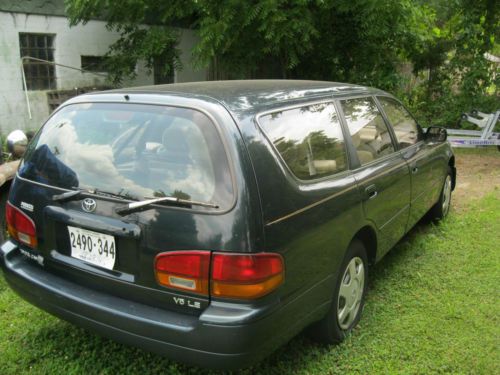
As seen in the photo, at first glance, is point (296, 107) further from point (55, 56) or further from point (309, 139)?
point (55, 56)

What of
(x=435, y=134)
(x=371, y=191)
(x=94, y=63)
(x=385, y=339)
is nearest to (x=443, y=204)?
(x=435, y=134)

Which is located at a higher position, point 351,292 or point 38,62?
point 38,62


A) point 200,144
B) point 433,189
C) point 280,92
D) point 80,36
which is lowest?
point 433,189

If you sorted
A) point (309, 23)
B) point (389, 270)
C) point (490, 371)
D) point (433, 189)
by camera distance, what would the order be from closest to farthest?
1. point (490, 371)
2. point (389, 270)
3. point (433, 189)
4. point (309, 23)

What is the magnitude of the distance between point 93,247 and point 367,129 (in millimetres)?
2159

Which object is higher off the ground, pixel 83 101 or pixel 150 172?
pixel 83 101

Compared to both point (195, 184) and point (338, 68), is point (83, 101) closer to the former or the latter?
point (195, 184)

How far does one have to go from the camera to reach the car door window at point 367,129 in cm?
347

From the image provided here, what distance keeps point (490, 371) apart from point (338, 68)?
9.28 meters

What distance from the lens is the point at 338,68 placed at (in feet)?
37.2

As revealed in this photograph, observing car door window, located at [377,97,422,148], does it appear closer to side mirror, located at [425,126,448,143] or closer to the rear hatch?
side mirror, located at [425,126,448,143]

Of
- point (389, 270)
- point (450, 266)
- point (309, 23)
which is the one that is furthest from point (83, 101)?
point (309, 23)

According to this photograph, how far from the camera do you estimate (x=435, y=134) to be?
4.93 metres

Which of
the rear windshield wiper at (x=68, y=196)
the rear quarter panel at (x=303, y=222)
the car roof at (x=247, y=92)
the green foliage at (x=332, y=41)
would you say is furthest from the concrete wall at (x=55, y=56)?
the rear quarter panel at (x=303, y=222)
